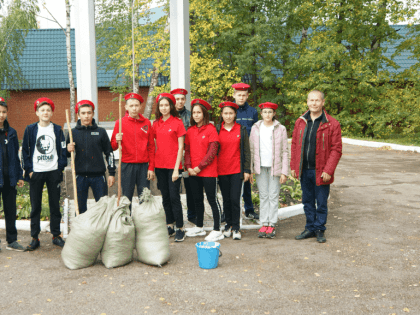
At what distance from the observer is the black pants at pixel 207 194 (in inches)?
206

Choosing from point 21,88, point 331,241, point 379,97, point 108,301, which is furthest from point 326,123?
point 21,88

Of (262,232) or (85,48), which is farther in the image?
(85,48)

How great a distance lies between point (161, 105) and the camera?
5145 mm

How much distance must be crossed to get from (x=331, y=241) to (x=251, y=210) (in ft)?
4.98

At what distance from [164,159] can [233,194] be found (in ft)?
3.27

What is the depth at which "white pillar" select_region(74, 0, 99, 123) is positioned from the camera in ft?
24.8

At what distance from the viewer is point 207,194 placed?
17.3 feet

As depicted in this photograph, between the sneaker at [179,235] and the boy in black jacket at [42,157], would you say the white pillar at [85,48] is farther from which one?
the sneaker at [179,235]

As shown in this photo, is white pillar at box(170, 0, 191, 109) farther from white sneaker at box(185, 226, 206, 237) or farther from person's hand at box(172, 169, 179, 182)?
white sneaker at box(185, 226, 206, 237)

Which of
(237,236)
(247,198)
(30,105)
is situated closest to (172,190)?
(237,236)

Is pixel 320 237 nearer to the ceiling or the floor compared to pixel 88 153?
nearer to the floor

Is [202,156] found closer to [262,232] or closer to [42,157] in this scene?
[262,232]

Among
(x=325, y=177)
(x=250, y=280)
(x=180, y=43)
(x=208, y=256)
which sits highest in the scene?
(x=180, y=43)

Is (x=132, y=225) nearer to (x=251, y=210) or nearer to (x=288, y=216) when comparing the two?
(x=251, y=210)
